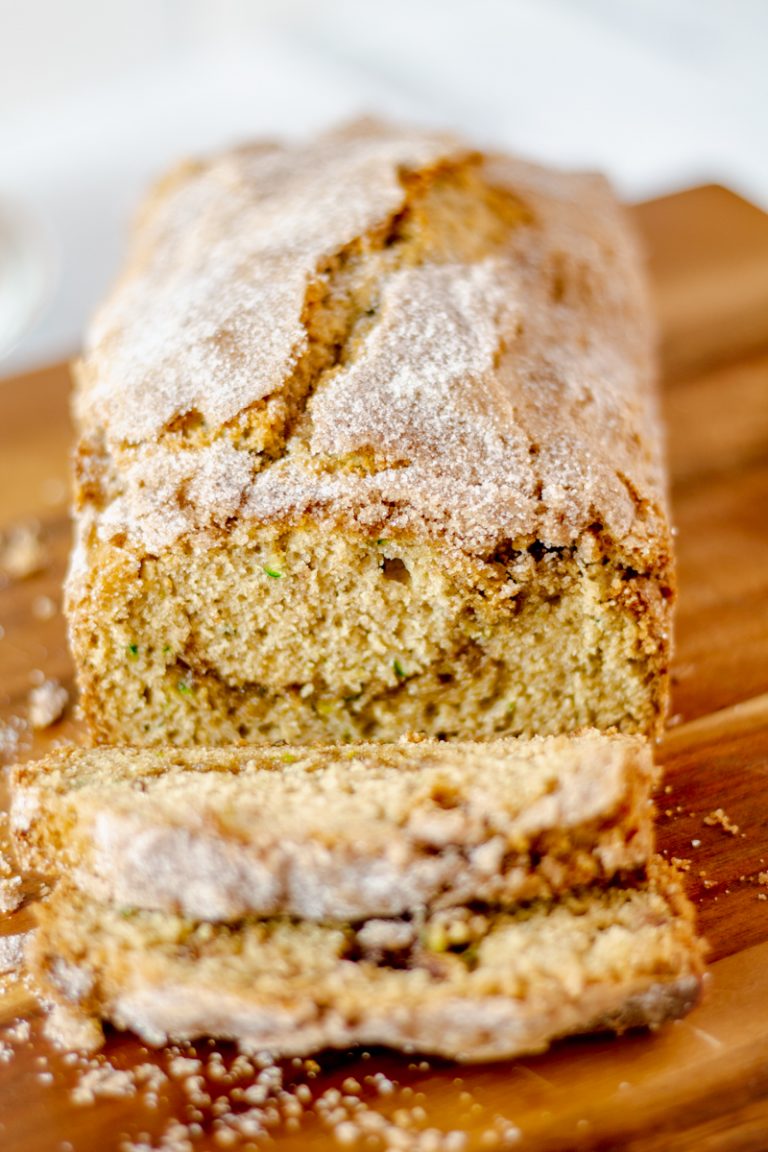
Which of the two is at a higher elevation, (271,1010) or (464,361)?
(464,361)

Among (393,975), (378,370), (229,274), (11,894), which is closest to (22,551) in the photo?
(229,274)

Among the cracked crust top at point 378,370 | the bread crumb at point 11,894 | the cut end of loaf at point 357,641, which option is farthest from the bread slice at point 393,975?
the cracked crust top at point 378,370

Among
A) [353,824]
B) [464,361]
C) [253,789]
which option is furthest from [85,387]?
[353,824]

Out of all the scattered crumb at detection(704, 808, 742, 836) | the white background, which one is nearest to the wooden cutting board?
the scattered crumb at detection(704, 808, 742, 836)

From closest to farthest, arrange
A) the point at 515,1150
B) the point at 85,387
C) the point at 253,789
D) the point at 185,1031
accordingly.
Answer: the point at 515,1150 → the point at 185,1031 → the point at 253,789 → the point at 85,387

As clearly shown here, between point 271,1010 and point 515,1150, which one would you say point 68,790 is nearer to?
point 271,1010

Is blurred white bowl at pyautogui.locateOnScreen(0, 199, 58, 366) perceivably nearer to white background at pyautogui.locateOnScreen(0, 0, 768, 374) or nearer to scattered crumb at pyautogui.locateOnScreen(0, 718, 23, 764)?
white background at pyautogui.locateOnScreen(0, 0, 768, 374)

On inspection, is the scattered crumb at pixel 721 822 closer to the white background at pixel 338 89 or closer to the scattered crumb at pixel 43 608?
the scattered crumb at pixel 43 608
